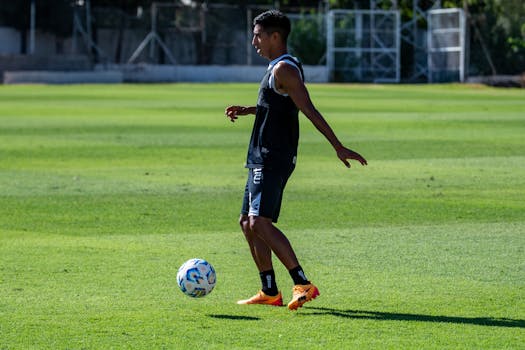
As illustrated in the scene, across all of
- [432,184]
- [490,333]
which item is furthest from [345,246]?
[432,184]

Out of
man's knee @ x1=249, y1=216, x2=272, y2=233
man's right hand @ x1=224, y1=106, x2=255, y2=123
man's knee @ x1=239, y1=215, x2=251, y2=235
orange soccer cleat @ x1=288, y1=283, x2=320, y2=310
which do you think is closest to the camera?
orange soccer cleat @ x1=288, y1=283, x2=320, y2=310

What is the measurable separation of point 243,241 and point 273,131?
112 inches

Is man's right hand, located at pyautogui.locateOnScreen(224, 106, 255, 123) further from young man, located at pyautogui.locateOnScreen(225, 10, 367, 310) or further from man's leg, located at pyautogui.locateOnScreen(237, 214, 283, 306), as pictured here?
man's leg, located at pyautogui.locateOnScreen(237, 214, 283, 306)

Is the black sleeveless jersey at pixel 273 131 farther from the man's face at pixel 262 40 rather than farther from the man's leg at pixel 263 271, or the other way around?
the man's leg at pixel 263 271

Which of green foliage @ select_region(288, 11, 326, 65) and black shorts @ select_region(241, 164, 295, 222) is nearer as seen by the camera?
black shorts @ select_region(241, 164, 295, 222)

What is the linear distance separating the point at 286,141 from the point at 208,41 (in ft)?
184

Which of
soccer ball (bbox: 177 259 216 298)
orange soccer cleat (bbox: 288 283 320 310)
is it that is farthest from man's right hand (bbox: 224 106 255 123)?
orange soccer cleat (bbox: 288 283 320 310)

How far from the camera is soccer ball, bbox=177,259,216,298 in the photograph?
23.9 feet

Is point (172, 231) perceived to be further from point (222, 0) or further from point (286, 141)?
point (222, 0)

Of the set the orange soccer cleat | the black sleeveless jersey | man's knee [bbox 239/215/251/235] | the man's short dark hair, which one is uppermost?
the man's short dark hair

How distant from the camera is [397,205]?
1228 centimetres

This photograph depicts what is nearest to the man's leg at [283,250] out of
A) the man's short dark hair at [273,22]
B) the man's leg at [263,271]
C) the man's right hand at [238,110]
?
the man's leg at [263,271]

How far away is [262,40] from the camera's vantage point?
7.35m

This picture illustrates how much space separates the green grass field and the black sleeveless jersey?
0.94 meters
